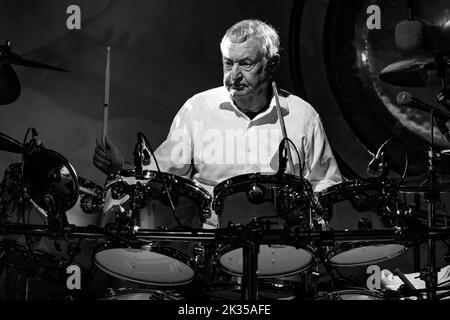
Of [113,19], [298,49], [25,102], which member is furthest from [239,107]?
[25,102]

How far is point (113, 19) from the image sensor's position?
3.99m

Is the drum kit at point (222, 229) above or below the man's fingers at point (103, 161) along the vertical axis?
below

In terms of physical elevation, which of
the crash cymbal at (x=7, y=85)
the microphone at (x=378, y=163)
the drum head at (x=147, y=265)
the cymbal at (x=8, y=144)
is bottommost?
the drum head at (x=147, y=265)

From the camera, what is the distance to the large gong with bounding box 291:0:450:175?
406cm

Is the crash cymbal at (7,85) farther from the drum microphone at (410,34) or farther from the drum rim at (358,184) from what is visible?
the drum microphone at (410,34)

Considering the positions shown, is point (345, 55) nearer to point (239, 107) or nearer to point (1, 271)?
point (239, 107)

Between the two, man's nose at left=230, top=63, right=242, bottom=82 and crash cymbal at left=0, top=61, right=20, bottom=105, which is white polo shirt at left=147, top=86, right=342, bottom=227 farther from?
crash cymbal at left=0, top=61, right=20, bottom=105

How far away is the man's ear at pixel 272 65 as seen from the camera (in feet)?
12.4

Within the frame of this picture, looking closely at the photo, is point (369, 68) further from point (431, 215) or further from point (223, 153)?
point (431, 215)

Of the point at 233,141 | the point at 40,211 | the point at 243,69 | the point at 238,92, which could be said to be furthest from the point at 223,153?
the point at 40,211

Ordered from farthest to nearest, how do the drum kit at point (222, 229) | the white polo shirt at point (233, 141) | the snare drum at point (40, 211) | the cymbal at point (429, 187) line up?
the white polo shirt at point (233, 141), the cymbal at point (429, 187), the snare drum at point (40, 211), the drum kit at point (222, 229)

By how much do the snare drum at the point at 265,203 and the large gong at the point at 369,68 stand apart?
4.47 feet

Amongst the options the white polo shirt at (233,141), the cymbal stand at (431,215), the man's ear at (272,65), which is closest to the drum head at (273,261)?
the cymbal stand at (431,215)

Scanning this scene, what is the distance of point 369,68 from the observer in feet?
13.6
